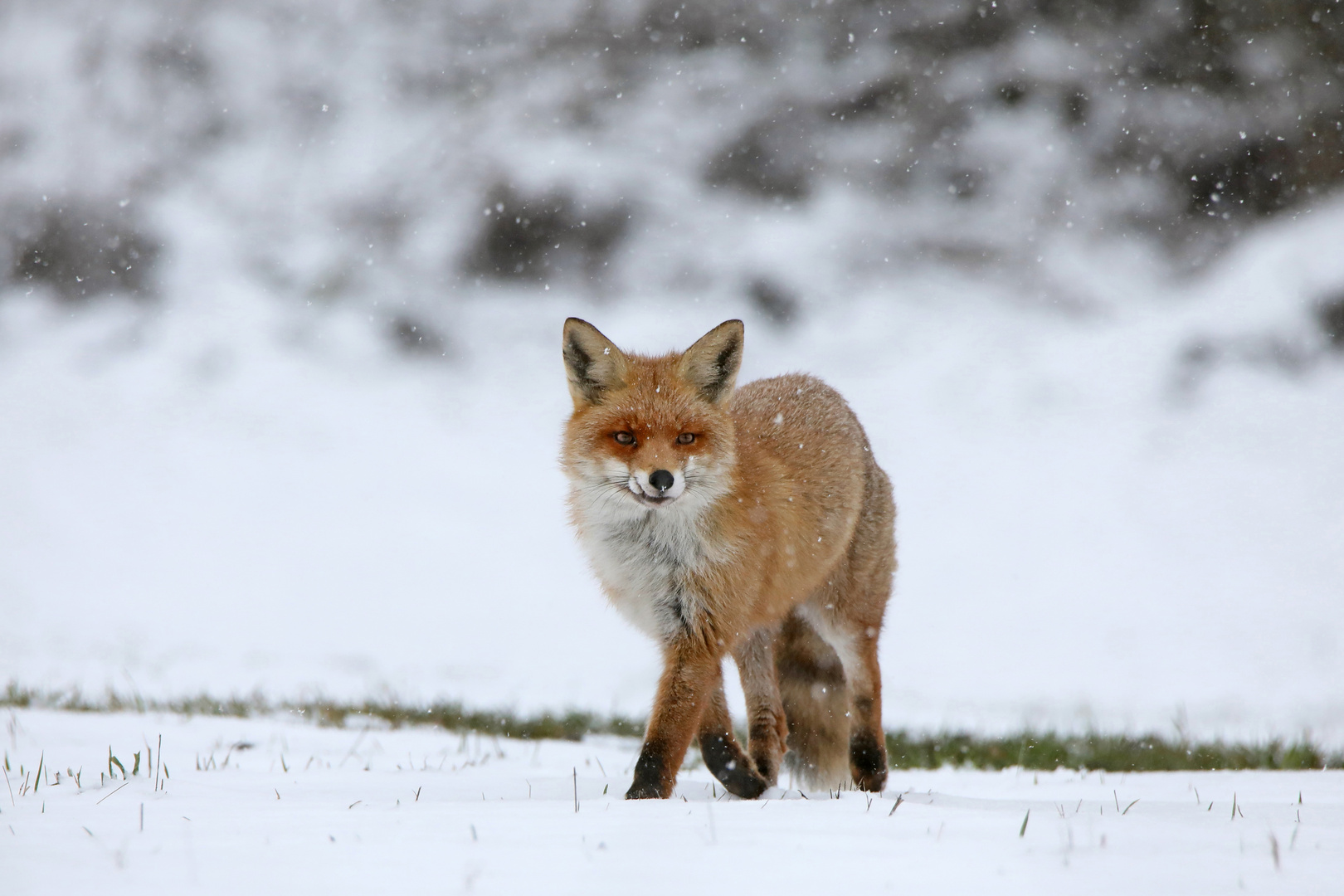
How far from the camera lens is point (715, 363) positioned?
3.93 meters

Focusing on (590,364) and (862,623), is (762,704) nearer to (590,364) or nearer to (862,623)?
(862,623)

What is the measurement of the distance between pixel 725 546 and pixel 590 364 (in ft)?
2.92

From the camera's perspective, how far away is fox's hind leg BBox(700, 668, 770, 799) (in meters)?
3.54

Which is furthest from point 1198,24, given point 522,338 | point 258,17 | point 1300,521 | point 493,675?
point 258,17

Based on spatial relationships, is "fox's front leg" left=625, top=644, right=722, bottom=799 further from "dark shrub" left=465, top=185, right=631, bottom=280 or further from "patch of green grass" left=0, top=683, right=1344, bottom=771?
"dark shrub" left=465, top=185, right=631, bottom=280

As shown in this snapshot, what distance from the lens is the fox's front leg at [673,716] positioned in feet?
10.8

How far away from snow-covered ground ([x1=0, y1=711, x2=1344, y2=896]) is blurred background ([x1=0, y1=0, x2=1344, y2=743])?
14.9ft

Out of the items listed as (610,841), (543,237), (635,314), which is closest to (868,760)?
(610,841)

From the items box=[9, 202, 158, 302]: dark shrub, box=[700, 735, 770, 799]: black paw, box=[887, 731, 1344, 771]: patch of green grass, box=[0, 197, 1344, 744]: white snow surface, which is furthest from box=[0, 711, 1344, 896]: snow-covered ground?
box=[9, 202, 158, 302]: dark shrub

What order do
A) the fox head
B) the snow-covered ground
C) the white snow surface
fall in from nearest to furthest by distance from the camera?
the snow-covered ground < the fox head < the white snow surface

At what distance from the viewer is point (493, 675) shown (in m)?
9.39

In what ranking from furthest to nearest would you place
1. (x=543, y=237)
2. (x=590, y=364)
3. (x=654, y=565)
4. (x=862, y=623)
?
(x=543, y=237), (x=862, y=623), (x=590, y=364), (x=654, y=565)

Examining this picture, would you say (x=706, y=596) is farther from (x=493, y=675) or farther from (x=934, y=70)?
(x=934, y=70)

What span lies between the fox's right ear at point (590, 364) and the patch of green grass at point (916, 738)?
295 centimetres
